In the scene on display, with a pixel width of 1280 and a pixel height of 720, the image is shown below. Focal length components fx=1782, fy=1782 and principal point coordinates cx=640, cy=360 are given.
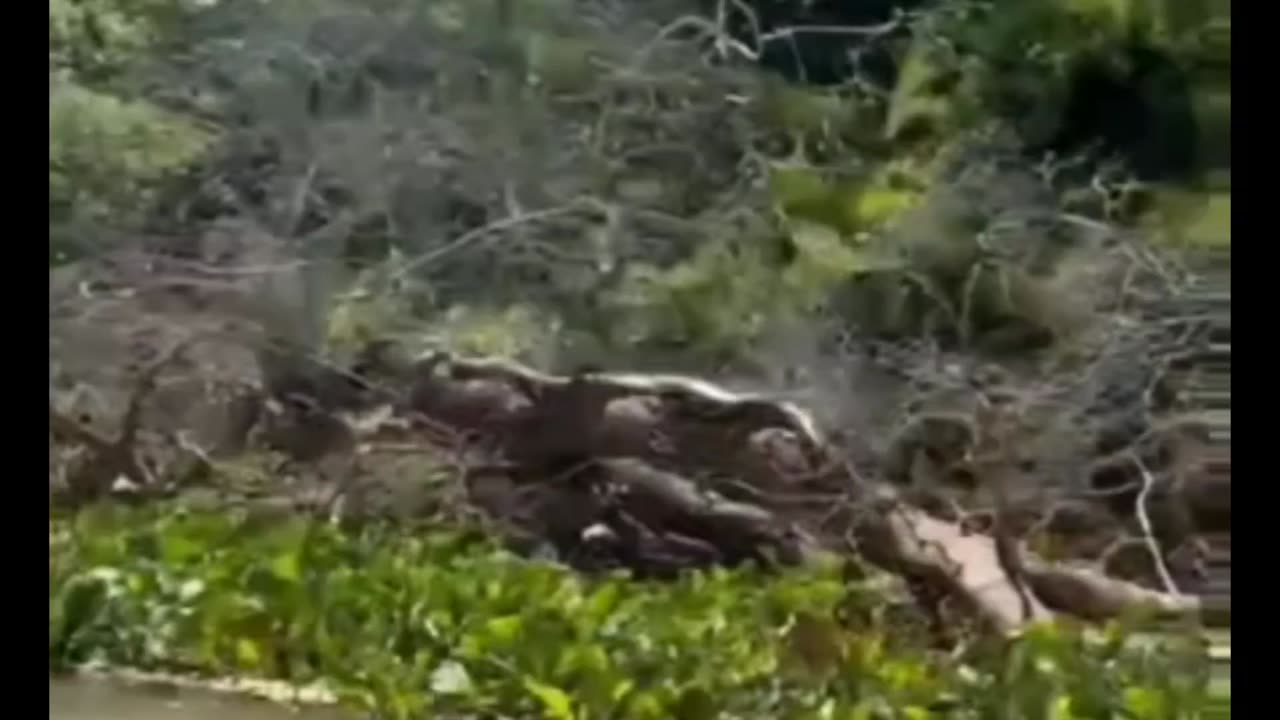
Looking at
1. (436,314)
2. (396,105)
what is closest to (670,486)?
(436,314)

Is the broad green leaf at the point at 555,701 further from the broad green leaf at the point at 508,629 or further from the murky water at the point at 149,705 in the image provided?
the murky water at the point at 149,705

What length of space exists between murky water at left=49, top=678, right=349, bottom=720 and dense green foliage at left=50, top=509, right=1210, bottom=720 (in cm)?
2

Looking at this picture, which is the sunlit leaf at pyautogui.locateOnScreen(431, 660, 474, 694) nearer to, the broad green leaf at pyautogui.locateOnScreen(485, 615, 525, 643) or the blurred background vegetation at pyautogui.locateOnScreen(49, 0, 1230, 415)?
the broad green leaf at pyautogui.locateOnScreen(485, 615, 525, 643)

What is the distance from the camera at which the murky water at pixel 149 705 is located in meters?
1.30

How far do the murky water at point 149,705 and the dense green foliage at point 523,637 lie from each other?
20 millimetres

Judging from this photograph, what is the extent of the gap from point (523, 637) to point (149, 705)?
0.29 meters

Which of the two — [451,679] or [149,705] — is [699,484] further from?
→ [149,705]

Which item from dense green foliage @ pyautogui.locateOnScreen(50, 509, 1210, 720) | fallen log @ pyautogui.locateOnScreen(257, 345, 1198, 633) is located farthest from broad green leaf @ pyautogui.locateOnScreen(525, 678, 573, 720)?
fallen log @ pyautogui.locateOnScreen(257, 345, 1198, 633)

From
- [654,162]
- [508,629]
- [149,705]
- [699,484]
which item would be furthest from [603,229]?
[149,705]

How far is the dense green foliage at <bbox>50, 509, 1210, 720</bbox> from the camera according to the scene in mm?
1236

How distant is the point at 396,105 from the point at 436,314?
155 mm

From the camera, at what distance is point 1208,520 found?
4.00 ft
